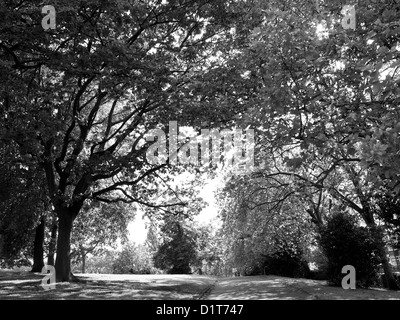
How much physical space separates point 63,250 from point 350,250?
14.5 m

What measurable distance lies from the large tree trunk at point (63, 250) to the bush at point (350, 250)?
13299 mm

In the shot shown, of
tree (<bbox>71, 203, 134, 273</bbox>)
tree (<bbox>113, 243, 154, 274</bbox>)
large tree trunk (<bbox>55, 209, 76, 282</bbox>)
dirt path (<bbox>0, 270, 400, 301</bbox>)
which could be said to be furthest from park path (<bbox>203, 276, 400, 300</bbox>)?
tree (<bbox>113, 243, 154, 274</bbox>)

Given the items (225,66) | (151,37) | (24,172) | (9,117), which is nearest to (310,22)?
(225,66)

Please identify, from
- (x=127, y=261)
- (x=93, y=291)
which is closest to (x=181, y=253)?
(x=127, y=261)

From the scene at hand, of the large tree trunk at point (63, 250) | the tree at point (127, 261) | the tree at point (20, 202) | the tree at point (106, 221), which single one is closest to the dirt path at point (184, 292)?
the large tree trunk at point (63, 250)

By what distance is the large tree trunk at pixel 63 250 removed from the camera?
18703mm

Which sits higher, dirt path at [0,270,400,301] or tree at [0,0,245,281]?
tree at [0,0,245,281]

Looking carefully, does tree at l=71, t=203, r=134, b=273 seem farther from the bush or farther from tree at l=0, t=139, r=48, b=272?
the bush

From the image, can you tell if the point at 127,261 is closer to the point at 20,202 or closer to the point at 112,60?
the point at 20,202

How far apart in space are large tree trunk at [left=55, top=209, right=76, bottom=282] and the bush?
13299 mm

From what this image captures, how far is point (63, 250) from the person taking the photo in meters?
18.9

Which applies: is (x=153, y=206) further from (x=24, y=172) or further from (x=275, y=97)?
(x=275, y=97)

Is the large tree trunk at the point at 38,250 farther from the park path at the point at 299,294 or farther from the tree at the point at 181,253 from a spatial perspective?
the tree at the point at 181,253

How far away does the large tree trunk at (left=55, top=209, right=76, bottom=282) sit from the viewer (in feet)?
61.4
